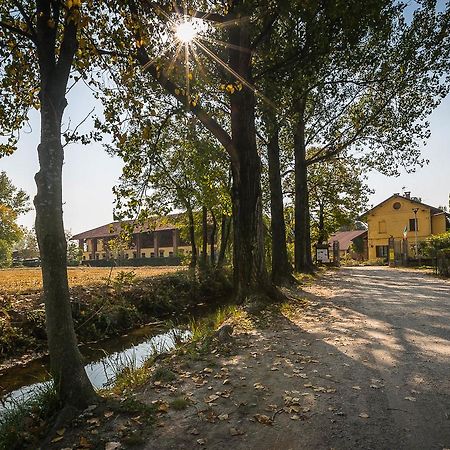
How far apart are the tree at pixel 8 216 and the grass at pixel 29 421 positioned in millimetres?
38156

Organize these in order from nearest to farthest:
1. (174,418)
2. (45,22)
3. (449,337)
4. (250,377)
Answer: (174,418)
(45,22)
(250,377)
(449,337)

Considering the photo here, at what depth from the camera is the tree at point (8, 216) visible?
4191 cm

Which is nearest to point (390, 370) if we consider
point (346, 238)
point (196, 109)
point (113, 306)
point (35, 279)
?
point (196, 109)

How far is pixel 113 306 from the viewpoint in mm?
12570

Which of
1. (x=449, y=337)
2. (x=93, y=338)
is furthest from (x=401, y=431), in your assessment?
(x=93, y=338)

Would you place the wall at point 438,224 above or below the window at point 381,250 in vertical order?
above

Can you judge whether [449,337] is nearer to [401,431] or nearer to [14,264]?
[401,431]

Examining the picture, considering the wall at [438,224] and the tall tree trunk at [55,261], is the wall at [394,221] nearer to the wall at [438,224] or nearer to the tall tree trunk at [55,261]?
the wall at [438,224]

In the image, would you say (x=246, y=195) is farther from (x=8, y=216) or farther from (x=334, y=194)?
(x=8, y=216)

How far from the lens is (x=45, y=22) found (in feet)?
15.2

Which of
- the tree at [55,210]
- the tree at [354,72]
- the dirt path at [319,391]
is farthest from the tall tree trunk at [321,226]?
the tree at [55,210]

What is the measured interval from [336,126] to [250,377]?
18.4 metres

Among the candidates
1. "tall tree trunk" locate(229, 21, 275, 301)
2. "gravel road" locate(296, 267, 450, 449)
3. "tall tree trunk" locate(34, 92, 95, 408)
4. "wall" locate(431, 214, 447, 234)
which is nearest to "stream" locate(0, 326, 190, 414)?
"tall tree trunk" locate(34, 92, 95, 408)

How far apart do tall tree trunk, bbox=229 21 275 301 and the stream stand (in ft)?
7.53
